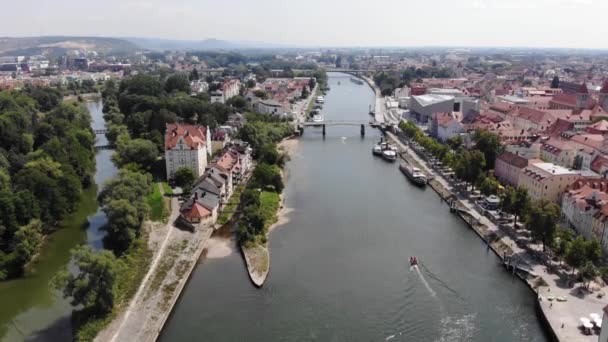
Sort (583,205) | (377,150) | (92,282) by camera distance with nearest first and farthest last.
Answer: (92,282), (583,205), (377,150)

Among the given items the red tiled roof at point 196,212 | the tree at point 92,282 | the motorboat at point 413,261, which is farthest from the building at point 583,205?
the tree at point 92,282

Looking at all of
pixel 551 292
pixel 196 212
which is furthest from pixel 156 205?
pixel 551 292

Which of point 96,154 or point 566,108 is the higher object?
point 566,108

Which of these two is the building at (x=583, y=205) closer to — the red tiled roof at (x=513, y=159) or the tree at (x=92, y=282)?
the red tiled roof at (x=513, y=159)

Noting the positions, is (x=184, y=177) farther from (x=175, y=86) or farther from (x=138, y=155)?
(x=175, y=86)

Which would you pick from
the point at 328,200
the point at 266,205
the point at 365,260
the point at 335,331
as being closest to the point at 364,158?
the point at 328,200

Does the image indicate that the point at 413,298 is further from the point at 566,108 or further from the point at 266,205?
the point at 566,108

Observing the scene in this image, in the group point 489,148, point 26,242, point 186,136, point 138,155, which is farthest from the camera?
point 489,148
